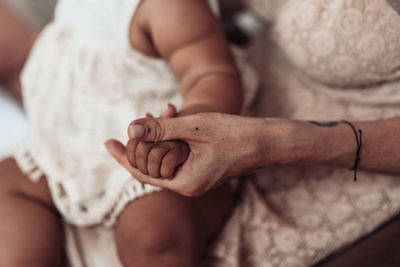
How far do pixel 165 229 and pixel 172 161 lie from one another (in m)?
0.18

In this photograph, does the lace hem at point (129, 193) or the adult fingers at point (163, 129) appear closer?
the adult fingers at point (163, 129)

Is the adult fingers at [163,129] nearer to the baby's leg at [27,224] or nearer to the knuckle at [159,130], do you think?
the knuckle at [159,130]

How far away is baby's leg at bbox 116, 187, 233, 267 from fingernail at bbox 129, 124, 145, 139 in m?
0.21

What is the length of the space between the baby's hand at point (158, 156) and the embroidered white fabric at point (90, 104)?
6.3 inches

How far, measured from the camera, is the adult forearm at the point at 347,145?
1.86 ft

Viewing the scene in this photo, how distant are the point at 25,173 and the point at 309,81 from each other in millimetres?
638

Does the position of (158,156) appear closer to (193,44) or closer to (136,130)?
(136,130)

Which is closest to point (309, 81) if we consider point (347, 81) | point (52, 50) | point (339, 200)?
point (347, 81)

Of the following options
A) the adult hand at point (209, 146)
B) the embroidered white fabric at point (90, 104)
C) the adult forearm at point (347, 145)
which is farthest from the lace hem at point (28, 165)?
the adult forearm at point (347, 145)

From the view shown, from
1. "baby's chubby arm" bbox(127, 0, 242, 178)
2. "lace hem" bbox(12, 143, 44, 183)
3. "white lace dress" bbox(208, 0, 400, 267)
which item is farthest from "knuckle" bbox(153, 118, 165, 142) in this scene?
"lace hem" bbox(12, 143, 44, 183)

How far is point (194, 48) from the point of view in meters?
0.67

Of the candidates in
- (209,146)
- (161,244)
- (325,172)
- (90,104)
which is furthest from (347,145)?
(90,104)

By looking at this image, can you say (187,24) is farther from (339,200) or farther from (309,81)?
(339,200)

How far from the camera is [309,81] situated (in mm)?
737
